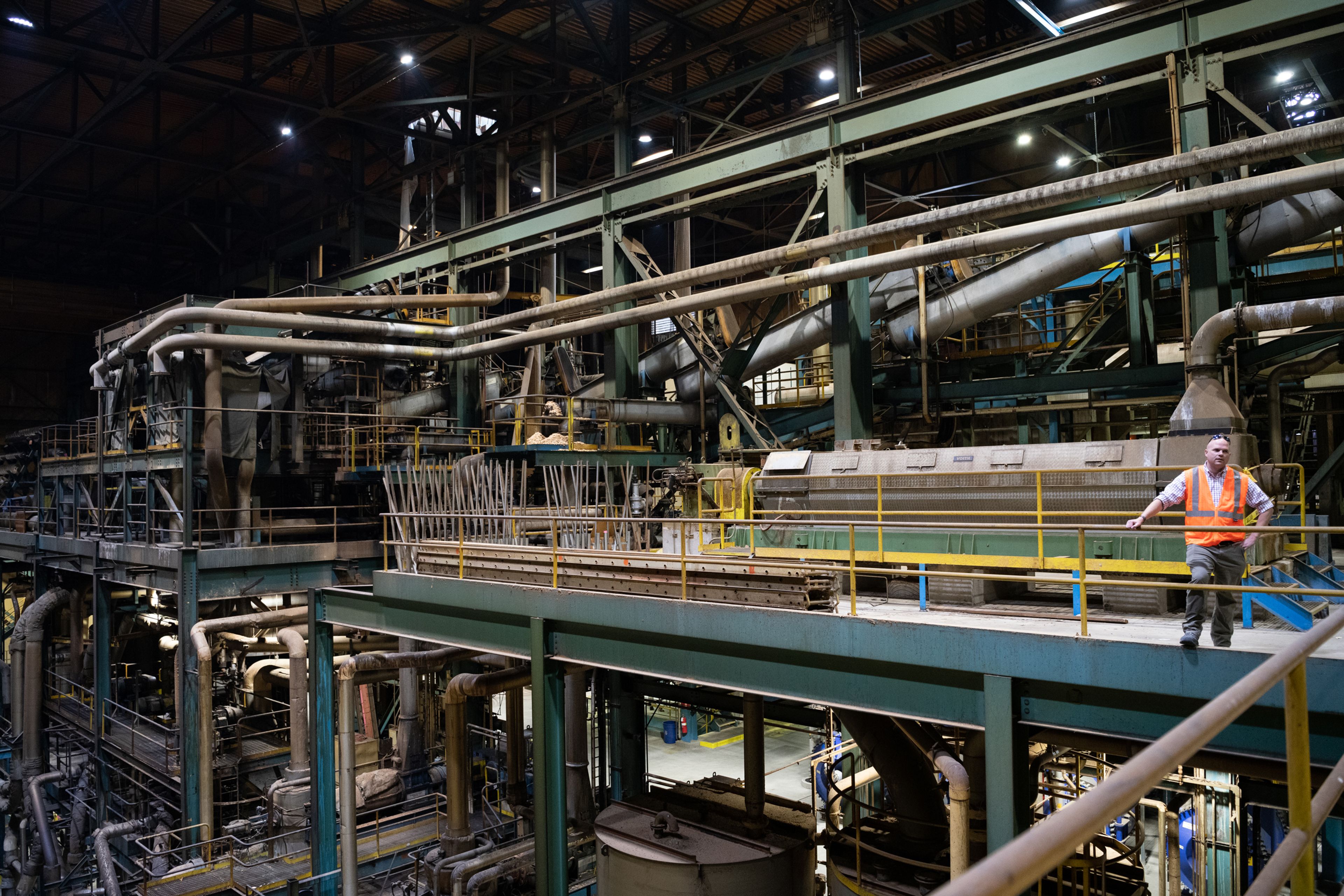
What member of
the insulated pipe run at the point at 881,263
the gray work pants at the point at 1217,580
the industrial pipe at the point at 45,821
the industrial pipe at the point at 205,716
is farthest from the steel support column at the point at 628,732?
the industrial pipe at the point at 45,821

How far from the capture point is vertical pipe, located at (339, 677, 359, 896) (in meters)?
13.2

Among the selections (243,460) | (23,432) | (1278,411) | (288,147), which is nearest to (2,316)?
(23,432)

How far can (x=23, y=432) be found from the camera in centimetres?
3503

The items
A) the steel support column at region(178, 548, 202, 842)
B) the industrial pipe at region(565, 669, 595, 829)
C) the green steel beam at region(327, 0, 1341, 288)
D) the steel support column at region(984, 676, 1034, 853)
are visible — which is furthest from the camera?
the steel support column at region(178, 548, 202, 842)

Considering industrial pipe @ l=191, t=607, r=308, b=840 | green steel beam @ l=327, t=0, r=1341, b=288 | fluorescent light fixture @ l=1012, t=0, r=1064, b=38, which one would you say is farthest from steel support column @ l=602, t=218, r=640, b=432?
industrial pipe @ l=191, t=607, r=308, b=840

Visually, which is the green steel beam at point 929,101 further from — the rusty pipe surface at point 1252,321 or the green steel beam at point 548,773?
the green steel beam at point 548,773

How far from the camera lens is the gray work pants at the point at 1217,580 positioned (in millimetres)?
6883

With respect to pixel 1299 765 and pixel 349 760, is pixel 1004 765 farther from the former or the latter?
pixel 349 760

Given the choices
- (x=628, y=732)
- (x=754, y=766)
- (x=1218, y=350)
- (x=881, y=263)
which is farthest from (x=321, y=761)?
(x=1218, y=350)

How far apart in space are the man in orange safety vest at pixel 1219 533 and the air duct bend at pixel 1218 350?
Result: 388cm

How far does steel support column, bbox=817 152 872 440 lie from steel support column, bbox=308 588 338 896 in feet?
32.2

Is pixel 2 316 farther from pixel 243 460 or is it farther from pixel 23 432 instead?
pixel 243 460

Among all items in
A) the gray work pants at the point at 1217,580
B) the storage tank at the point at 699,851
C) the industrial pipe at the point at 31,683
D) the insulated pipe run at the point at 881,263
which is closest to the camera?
the gray work pants at the point at 1217,580

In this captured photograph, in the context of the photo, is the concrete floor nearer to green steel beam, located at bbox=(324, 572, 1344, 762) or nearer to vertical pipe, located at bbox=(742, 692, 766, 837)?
vertical pipe, located at bbox=(742, 692, 766, 837)
